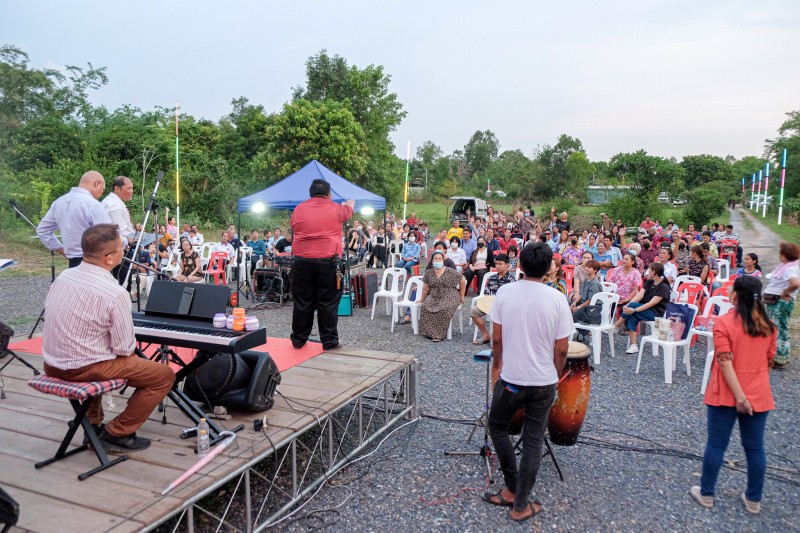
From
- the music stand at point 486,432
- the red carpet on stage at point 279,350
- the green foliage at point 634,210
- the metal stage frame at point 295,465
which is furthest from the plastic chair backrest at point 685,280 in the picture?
the green foliage at point 634,210

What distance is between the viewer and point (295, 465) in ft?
10.8

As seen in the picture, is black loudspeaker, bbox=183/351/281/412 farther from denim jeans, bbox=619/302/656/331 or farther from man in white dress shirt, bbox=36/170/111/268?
denim jeans, bbox=619/302/656/331

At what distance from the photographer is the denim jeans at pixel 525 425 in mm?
3081

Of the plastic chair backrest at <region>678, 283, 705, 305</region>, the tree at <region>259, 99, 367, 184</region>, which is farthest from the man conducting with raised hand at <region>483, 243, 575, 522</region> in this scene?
the tree at <region>259, 99, 367, 184</region>

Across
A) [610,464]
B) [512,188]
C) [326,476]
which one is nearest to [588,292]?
[610,464]

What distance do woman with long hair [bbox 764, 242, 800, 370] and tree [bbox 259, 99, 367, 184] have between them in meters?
18.2

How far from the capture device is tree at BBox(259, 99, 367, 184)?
72.5 ft

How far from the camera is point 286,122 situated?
22.2 metres

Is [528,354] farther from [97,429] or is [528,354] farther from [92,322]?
[97,429]

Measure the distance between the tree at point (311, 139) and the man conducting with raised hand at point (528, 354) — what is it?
65.5ft

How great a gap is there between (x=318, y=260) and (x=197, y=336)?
5.33 ft

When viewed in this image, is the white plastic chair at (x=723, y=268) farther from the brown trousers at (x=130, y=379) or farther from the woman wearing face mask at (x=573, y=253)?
the brown trousers at (x=130, y=379)

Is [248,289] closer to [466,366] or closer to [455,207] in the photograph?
[466,366]

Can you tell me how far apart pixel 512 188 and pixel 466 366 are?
34.3m
